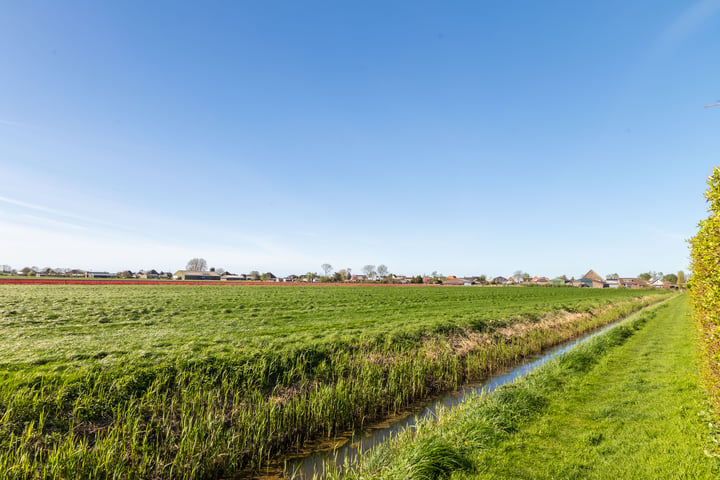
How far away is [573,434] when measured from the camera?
6570 millimetres

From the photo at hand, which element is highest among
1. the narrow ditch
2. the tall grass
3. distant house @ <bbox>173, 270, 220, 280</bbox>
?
distant house @ <bbox>173, 270, 220, 280</bbox>

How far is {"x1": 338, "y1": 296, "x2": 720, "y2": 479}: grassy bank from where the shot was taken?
5312 millimetres

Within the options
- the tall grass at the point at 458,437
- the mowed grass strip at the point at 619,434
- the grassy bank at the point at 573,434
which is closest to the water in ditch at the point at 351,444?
the tall grass at the point at 458,437

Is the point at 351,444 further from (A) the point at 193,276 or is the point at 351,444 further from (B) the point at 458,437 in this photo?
(A) the point at 193,276

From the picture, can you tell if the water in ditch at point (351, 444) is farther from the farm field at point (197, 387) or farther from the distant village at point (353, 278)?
the distant village at point (353, 278)

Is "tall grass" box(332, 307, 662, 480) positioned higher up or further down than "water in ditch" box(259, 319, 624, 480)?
higher up

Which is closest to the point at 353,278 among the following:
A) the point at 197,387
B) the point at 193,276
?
the point at 193,276

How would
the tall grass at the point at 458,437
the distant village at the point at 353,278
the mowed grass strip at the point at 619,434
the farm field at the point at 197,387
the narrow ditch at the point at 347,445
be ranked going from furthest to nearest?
1. the distant village at the point at 353,278
2. the narrow ditch at the point at 347,445
3. the farm field at the point at 197,387
4. the tall grass at the point at 458,437
5. the mowed grass strip at the point at 619,434

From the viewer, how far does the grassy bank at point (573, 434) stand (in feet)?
17.4

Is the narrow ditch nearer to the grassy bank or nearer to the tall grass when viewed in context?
the tall grass

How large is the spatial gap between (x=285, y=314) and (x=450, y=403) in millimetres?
14894

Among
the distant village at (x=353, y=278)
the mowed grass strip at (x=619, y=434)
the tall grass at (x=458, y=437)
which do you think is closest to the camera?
the mowed grass strip at (x=619, y=434)

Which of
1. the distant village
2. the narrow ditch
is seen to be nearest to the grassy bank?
the narrow ditch

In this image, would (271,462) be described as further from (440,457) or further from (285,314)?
(285,314)
